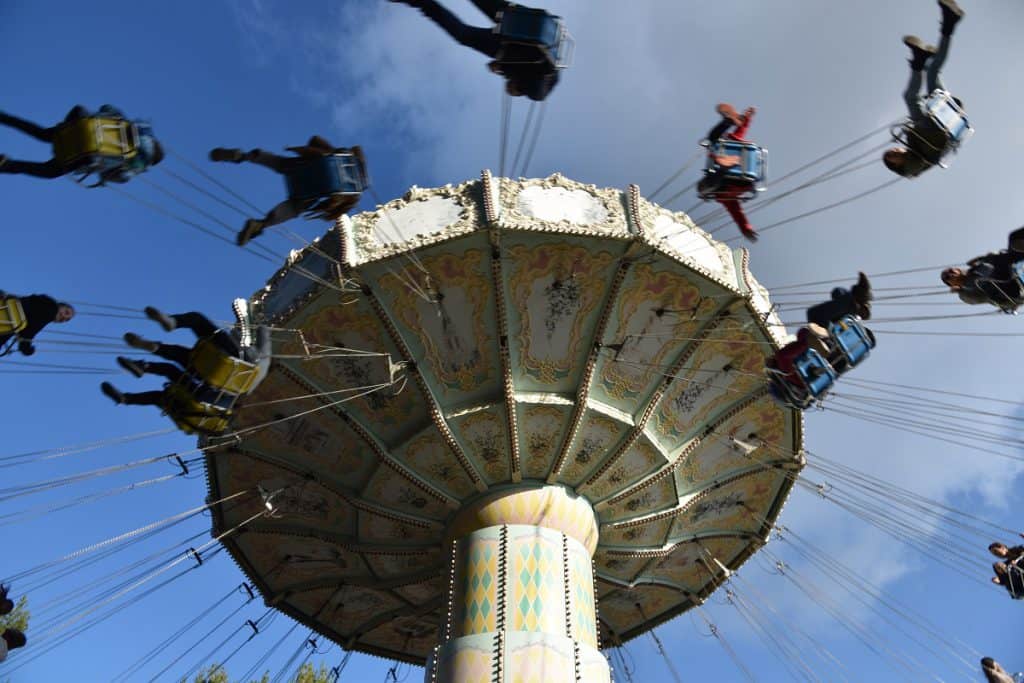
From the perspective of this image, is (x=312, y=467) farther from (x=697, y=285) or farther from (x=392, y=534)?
(x=697, y=285)

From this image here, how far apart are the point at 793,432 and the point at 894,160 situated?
406cm

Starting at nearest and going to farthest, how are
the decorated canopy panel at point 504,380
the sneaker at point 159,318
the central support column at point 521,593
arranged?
the sneaker at point 159,318 < the central support column at point 521,593 < the decorated canopy panel at point 504,380

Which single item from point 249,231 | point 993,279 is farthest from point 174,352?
point 993,279

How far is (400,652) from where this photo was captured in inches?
629

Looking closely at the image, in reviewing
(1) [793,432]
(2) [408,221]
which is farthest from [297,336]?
(1) [793,432]

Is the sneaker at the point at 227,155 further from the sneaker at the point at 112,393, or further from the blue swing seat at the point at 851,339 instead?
the blue swing seat at the point at 851,339

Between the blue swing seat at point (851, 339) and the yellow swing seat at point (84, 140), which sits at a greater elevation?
the yellow swing seat at point (84, 140)

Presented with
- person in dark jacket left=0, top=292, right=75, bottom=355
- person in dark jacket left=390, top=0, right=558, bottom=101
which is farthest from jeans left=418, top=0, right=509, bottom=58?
person in dark jacket left=0, top=292, right=75, bottom=355

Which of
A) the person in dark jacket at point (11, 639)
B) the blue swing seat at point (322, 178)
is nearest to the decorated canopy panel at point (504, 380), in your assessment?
the blue swing seat at point (322, 178)

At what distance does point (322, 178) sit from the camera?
10562mm

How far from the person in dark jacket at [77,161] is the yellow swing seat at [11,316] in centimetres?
149

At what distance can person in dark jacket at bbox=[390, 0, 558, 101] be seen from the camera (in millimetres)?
10344

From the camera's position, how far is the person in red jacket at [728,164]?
10.9 m

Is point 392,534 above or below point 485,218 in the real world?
below
